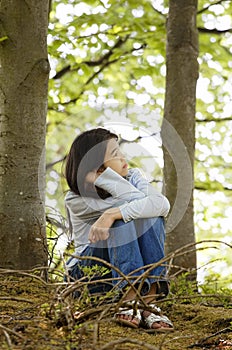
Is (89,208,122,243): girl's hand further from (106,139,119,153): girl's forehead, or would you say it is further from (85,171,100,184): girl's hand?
(106,139,119,153): girl's forehead

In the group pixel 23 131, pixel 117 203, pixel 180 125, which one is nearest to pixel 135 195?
pixel 117 203

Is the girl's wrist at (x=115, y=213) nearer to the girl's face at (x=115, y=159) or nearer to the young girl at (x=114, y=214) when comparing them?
the young girl at (x=114, y=214)

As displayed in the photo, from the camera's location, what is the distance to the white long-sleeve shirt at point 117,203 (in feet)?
9.45

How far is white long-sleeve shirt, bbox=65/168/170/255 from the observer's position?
2.88m

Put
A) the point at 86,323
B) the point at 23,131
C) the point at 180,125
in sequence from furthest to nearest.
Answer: the point at 180,125
the point at 23,131
the point at 86,323

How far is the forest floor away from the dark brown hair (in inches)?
23.1

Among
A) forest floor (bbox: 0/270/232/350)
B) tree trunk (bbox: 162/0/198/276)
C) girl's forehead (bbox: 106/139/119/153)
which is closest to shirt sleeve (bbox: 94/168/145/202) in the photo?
girl's forehead (bbox: 106/139/119/153)

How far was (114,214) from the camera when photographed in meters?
2.87

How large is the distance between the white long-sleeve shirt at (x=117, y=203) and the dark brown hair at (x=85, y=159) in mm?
44

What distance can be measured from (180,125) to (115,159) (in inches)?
73.6

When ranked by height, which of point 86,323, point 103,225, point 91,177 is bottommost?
point 86,323

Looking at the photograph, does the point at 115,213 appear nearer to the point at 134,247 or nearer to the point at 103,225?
the point at 103,225

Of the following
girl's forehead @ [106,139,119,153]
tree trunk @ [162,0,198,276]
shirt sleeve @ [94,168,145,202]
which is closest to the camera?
shirt sleeve @ [94,168,145,202]

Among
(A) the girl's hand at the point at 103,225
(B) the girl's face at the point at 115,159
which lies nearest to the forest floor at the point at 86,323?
(A) the girl's hand at the point at 103,225
